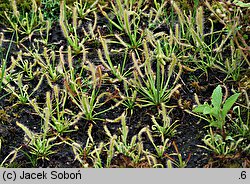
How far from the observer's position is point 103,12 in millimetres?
3055

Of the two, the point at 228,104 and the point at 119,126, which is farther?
the point at 119,126

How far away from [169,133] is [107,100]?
334mm

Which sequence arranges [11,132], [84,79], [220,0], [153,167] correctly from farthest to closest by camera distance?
[220,0] → [84,79] → [11,132] → [153,167]

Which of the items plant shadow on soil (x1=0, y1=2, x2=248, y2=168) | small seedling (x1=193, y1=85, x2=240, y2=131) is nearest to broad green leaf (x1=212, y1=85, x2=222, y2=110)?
small seedling (x1=193, y1=85, x2=240, y2=131)

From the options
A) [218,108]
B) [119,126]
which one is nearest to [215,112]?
[218,108]

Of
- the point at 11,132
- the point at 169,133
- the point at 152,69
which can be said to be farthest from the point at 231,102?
the point at 11,132

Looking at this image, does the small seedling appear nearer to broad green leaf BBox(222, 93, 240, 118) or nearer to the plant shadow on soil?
broad green leaf BBox(222, 93, 240, 118)

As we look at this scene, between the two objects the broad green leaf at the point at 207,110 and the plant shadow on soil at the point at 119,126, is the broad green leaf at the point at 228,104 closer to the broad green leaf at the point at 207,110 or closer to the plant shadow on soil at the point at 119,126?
the broad green leaf at the point at 207,110

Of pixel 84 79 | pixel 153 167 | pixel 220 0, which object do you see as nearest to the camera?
pixel 153 167

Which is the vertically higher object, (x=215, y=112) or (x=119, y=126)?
(x=215, y=112)

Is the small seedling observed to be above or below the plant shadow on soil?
above

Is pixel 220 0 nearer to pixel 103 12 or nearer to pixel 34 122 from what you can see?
pixel 103 12

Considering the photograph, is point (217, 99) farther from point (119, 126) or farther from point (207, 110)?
point (119, 126)

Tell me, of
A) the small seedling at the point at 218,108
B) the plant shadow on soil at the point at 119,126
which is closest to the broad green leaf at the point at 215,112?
the small seedling at the point at 218,108
